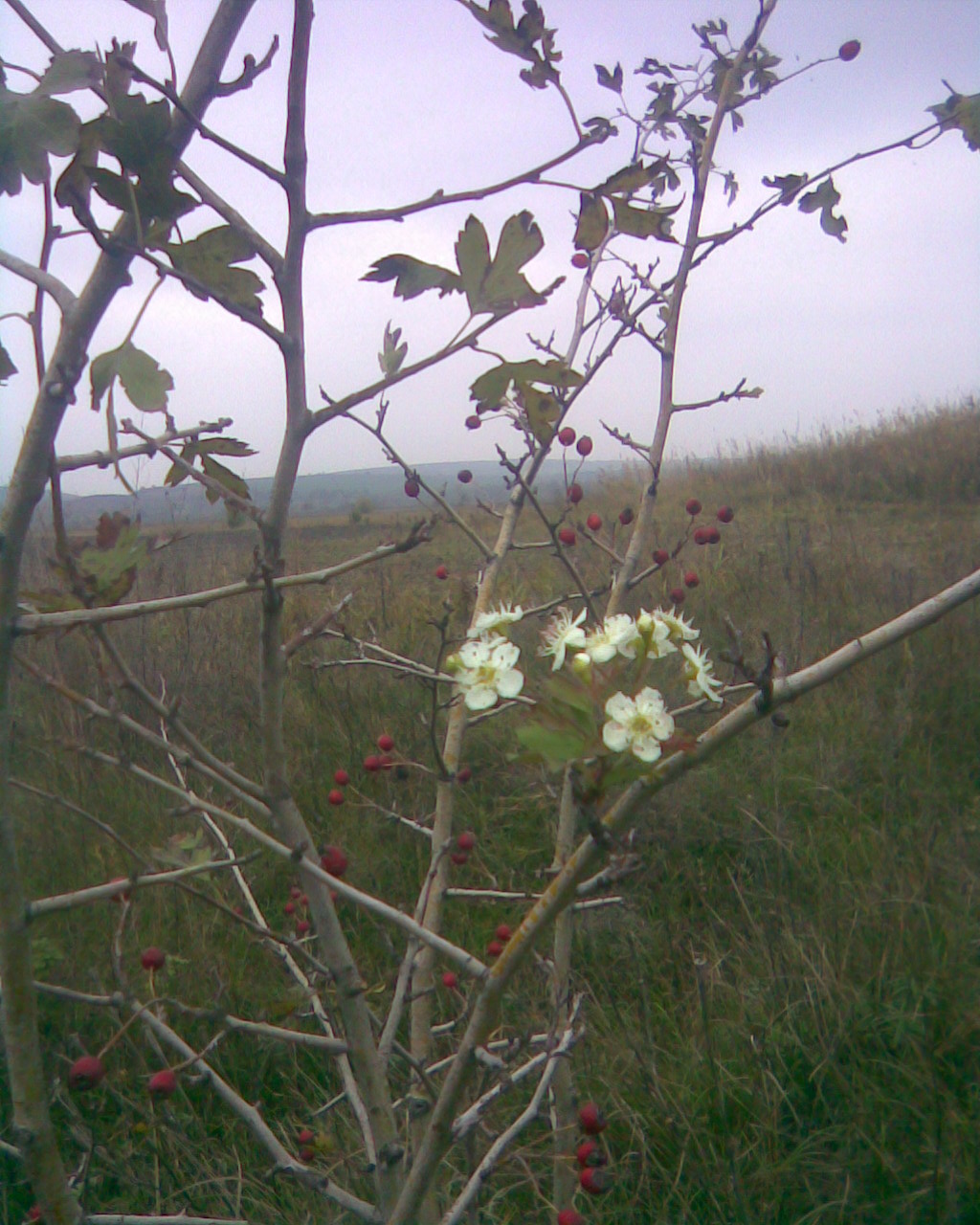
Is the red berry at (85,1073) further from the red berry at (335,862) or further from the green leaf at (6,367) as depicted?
the green leaf at (6,367)

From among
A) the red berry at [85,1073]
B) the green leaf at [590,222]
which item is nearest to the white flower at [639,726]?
the green leaf at [590,222]

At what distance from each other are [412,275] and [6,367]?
16.1 inches

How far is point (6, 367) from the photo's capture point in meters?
0.83

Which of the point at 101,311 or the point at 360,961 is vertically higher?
the point at 101,311

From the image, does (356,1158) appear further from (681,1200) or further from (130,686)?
(130,686)

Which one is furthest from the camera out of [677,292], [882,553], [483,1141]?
[882,553]

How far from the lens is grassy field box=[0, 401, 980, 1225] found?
1.44 meters

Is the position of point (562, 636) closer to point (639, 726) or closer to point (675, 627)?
point (675, 627)

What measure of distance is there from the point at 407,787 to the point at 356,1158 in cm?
146

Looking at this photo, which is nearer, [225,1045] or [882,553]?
[225,1045]

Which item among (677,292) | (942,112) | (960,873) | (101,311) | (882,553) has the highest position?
(942,112)

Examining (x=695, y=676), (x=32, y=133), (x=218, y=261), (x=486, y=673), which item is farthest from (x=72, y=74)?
(x=695, y=676)

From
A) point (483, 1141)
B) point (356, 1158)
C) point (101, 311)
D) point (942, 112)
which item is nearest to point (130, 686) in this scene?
point (101, 311)

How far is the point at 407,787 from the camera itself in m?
2.82
